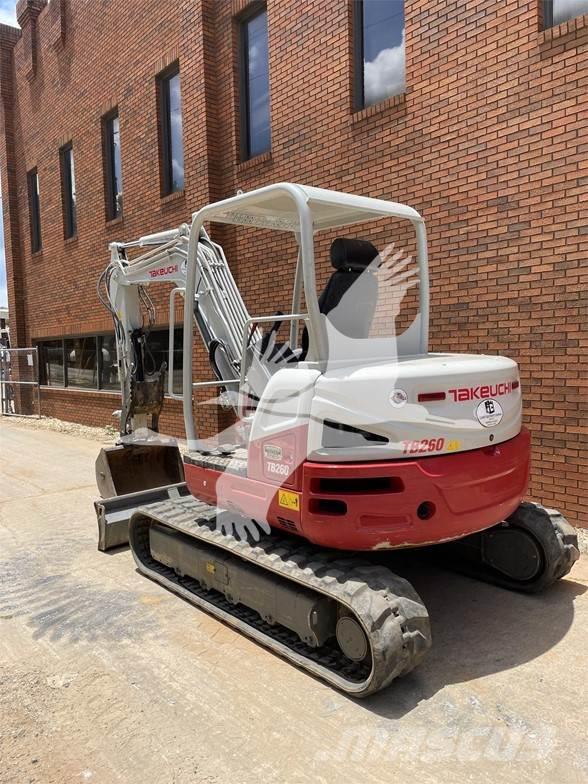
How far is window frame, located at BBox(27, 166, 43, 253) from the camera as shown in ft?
53.2

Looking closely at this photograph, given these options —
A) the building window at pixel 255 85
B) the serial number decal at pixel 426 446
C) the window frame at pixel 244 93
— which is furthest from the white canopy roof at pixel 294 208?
the window frame at pixel 244 93

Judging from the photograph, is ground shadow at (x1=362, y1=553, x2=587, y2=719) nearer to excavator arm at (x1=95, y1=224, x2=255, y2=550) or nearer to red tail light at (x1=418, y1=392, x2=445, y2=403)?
red tail light at (x1=418, y1=392, x2=445, y2=403)

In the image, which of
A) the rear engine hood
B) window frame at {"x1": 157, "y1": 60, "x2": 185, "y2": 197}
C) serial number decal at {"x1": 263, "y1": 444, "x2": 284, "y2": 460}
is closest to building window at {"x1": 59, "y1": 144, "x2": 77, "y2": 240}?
window frame at {"x1": 157, "y1": 60, "x2": 185, "y2": 197}

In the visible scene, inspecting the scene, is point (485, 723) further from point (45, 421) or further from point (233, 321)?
point (45, 421)

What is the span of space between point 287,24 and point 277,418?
6516mm

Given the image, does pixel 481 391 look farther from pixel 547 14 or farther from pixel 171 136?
pixel 171 136

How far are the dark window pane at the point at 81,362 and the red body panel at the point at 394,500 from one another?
35.9 ft

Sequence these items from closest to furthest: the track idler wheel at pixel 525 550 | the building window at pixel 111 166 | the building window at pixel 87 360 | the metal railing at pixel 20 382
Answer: the track idler wheel at pixel 525 550 → the building window at pixel 87 360 → the building window at pixel 111 166 → the metal railing at pixel 20 382

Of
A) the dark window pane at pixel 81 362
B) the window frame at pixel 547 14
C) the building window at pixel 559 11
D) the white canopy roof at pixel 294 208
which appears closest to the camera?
the white canopy roof at pixel 294 208

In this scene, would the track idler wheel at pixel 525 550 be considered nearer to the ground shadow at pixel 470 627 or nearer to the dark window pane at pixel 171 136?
the ground shadow at pixel 470 627

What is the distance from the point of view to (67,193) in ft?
47.5

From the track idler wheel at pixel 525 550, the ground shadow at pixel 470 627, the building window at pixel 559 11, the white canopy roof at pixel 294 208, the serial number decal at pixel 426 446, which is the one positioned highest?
the building window at pixel 559 11

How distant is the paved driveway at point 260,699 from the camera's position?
2.71m

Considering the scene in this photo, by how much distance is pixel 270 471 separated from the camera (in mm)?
3652
